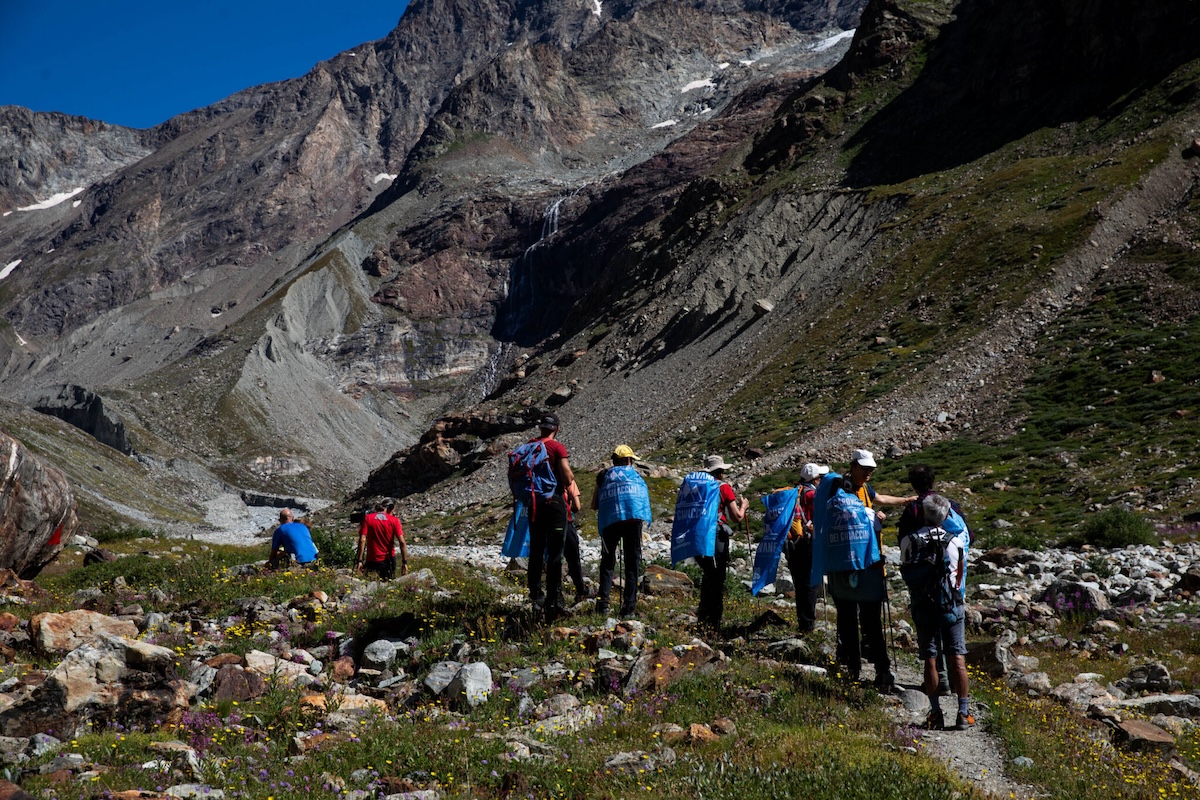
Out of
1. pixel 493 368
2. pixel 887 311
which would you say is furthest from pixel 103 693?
pixel 493 368

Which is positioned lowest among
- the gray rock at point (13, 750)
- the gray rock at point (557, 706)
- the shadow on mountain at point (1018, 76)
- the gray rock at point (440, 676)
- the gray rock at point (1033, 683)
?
the gray rock at point (1033, 683)

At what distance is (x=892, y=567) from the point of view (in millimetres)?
17406

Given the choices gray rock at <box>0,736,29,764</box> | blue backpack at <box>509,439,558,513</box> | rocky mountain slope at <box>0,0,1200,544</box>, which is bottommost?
gray rock at <box>0,736,29,764</box>

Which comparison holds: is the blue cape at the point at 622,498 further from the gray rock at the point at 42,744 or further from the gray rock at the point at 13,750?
the gray rock at the point at 13,750

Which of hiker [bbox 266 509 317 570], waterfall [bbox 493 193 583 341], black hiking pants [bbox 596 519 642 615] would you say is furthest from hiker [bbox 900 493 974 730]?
waterfall [bbox 493 193 583 341]

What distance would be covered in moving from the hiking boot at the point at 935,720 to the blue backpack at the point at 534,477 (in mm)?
4595

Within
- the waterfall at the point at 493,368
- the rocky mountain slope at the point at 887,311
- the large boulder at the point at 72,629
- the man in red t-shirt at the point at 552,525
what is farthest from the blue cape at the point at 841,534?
the waterfall at the point at 493,368

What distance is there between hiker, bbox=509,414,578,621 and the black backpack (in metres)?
3.88

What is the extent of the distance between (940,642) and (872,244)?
52568 mm

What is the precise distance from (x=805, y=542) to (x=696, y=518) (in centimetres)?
171

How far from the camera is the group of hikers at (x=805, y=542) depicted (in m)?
8.34

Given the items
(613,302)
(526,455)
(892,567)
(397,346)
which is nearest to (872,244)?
(613,302)

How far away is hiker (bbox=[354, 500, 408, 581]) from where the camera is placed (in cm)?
1484

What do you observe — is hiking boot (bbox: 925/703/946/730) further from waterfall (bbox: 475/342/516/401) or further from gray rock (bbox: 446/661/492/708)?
waterfall (bbox: 475/342/516/401)
